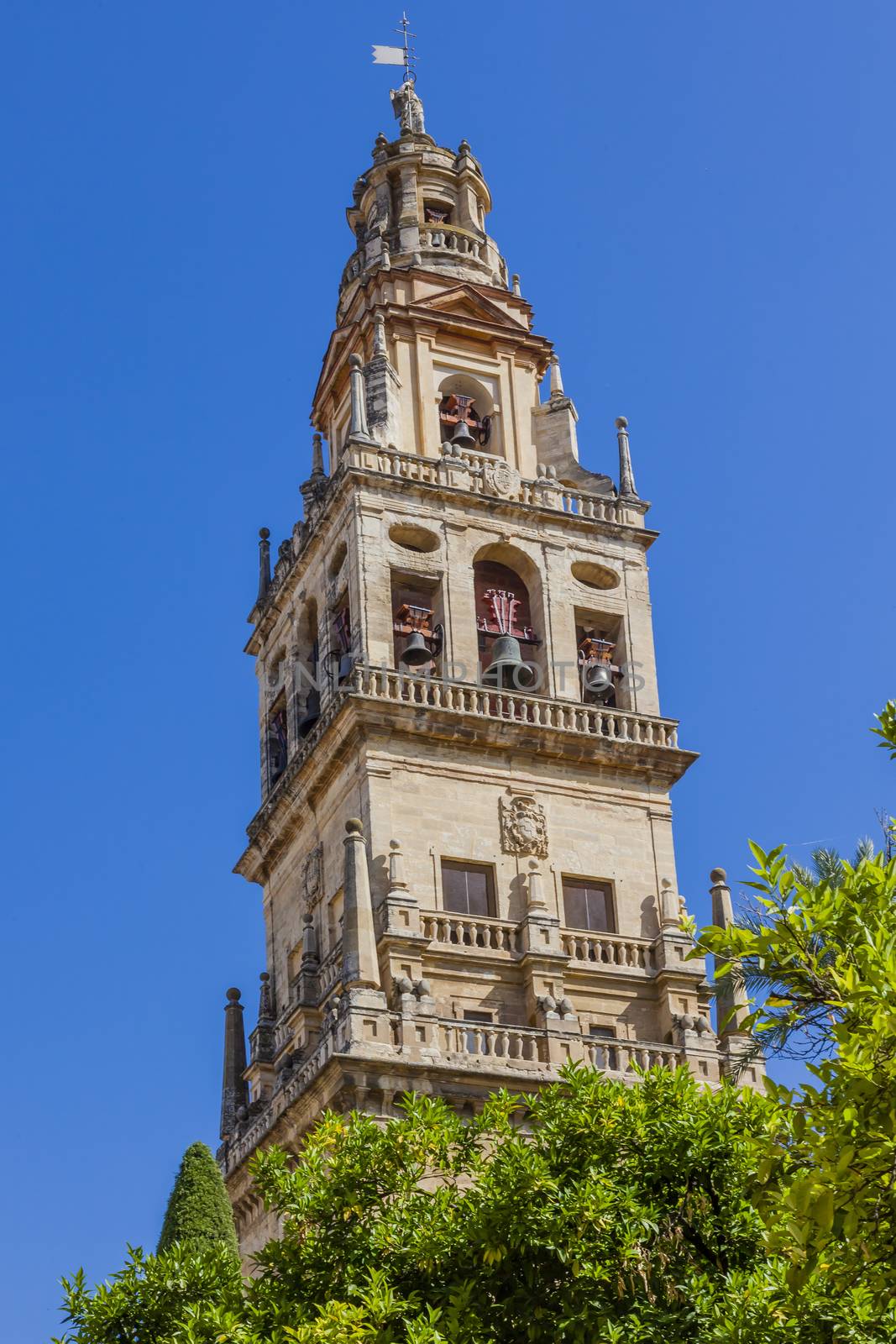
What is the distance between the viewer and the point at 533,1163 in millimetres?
25938

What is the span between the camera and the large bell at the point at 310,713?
46156 mm

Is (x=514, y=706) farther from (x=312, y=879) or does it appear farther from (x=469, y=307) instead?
(x=469, y=307)

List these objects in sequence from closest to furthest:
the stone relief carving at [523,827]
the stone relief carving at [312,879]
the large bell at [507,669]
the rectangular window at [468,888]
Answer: the rectangular window at [468,888], the stone relief carving at [523,827], the stone relief carving at [312,879], the large bell at [507,669]

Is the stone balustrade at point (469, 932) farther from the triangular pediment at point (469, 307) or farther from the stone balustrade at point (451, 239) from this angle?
the stone balustrade at point (451, 239)

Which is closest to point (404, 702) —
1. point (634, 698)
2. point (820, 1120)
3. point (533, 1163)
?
point (634, 698)

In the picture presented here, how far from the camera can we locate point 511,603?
45.8 m

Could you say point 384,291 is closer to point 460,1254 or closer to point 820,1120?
point 460,1254

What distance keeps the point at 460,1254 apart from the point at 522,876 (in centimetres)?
1647

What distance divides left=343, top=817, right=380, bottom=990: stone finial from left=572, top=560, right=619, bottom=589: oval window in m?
8.99

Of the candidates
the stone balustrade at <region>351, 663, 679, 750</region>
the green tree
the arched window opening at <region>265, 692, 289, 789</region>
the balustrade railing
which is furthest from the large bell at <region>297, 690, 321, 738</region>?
the green tree

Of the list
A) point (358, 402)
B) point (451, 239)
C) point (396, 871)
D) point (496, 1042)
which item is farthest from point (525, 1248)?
point (451, 239)

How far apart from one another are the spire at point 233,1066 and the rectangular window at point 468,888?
6138 mm

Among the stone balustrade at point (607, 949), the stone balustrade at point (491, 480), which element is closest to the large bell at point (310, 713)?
the stone balustrade at point (491, 480)

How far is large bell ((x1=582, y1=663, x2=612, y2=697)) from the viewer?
45281mm
